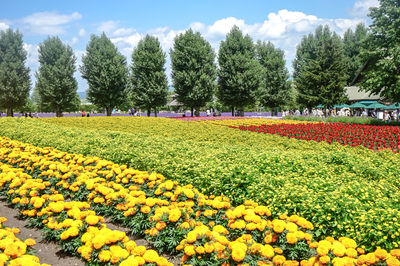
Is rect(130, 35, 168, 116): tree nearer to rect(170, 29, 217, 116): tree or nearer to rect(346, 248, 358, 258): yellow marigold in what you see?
rect(170, 29, 217, 116): tree

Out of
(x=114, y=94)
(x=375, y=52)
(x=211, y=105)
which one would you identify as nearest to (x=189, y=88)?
(x=114, y=94)

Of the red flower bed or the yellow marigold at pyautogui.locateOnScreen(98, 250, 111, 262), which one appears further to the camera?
the red flower bed

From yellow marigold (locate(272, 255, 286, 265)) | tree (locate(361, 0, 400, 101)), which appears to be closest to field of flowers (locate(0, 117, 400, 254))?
yellow marigold (locate(272, 255, 286, 265))

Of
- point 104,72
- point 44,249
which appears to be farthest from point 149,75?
point 44,249

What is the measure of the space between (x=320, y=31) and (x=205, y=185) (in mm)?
61496

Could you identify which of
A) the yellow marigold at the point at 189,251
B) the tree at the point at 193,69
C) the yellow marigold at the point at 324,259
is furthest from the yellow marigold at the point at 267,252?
the tree at the point at 193,69

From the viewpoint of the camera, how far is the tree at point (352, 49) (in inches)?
2242

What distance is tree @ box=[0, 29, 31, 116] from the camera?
41531mm

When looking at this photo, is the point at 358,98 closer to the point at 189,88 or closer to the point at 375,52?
the point at 375,52

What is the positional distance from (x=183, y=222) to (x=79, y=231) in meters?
1.64

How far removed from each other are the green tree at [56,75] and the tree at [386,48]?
3795cm

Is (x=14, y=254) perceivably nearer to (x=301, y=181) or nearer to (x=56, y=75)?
(x=301, y=181)

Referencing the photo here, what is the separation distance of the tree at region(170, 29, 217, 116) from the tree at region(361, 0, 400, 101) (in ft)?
69.5

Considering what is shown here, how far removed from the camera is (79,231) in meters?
4.67
